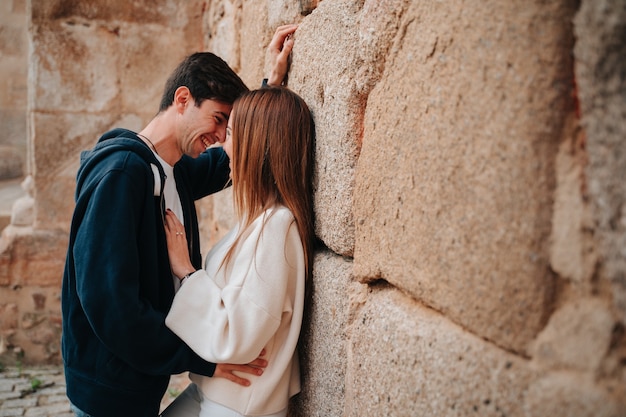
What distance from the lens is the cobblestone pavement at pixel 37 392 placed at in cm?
344

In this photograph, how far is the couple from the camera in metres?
1.53

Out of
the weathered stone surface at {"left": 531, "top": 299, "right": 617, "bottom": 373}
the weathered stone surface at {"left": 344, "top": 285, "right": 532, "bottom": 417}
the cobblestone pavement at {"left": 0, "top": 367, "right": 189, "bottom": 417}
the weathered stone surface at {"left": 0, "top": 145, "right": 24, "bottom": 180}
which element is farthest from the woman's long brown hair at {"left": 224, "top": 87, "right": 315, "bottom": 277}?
the weathered stone surface at {"left": 0, "top": 145, "right": 24, "bottom": 180}

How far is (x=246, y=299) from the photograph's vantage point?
1.51 meters

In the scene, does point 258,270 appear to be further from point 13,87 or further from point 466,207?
point 13,87

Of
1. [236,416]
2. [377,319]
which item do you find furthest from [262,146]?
[236,416]

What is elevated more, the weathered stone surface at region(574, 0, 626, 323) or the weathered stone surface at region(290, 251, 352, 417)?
the weathered stone surface at region(574, 0, 626, 323)


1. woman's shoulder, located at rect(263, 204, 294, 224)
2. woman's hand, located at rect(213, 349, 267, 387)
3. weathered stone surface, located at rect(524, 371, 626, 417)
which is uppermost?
weathered stone surface, located at rect(524, 371, 626, 417)

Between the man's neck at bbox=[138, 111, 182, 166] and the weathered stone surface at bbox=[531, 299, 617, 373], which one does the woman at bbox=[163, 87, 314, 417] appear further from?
the weathered stone surface at bbox=[531, 299, 617, 373]

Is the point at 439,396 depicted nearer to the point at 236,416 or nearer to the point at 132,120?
the point at 236,416

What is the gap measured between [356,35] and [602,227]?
2.93ft

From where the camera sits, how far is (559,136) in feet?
2.58

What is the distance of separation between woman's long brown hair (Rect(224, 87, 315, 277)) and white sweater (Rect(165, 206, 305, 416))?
0.18 feet

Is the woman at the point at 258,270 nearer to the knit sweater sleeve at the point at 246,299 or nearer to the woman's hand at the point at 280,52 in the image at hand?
the knit sweater sleeve at the point at 246,299

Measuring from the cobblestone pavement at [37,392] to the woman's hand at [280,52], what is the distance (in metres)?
2.49
